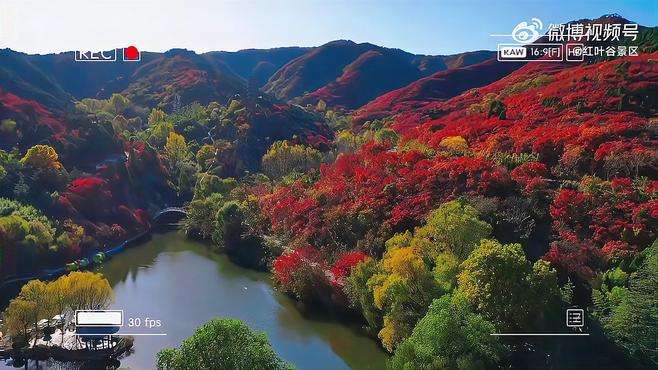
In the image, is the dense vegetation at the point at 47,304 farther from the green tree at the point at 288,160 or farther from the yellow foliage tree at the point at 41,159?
the green tree at the point at 288,160

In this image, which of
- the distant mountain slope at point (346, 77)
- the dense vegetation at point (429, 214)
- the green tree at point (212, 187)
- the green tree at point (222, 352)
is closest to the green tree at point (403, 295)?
the dense vegetation at point (429, 214)

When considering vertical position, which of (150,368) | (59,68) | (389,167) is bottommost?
(150,368)

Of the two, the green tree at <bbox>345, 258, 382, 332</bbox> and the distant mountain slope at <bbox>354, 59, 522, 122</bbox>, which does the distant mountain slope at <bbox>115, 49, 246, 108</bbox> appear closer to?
the distant mountain slope at <bbox>354, 59, 522, 122</bbox>

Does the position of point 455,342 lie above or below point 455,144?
below

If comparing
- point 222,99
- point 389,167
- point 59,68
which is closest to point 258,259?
point 389,167

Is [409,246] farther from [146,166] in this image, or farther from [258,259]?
[146,166]

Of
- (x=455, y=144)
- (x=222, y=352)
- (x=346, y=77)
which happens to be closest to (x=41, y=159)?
(x=455, y=144)

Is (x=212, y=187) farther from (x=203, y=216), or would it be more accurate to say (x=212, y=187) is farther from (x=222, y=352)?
(x=222, y=352)

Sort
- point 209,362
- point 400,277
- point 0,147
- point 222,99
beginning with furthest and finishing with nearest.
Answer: point 222,99 → point 0,147 → point 400,277 → point 209,362
